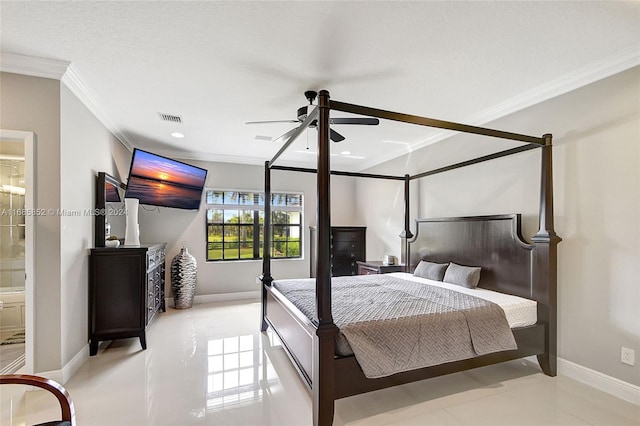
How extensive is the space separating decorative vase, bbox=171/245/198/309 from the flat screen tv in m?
0.88

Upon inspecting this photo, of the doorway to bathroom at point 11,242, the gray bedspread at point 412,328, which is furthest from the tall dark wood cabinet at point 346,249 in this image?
the doorway to bathroom at point 11,242

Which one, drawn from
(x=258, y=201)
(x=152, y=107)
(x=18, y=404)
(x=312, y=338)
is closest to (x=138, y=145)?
(x=152, y=107)

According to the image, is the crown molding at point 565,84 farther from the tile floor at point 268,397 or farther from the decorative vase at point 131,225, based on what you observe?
the decorative vase at point 131,225

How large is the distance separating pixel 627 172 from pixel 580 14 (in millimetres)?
1298

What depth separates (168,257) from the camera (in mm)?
5277

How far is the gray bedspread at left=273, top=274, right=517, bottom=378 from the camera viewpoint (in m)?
2.09

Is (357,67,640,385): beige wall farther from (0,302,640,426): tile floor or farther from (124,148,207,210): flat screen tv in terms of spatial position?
(124,148,207,210): flat screen tv

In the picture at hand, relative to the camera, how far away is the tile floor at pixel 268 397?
83.4 inches

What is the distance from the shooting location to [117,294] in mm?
3230

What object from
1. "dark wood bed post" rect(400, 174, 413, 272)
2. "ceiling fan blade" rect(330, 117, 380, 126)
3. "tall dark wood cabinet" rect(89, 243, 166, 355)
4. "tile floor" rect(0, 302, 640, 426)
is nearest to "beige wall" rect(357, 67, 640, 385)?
"tile floor" rect(0, 302, 640, 426)

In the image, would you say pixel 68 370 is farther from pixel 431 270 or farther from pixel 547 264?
pixel 547 264

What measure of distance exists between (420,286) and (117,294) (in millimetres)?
3341

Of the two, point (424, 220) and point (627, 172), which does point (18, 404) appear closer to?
point (424, 220)

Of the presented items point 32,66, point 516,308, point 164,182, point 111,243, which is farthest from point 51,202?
point 516,308
